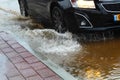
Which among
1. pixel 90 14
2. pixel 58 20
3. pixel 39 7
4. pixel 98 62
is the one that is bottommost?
pixel 98 62

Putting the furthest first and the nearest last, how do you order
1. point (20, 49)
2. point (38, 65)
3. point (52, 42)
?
point (52, 42), point (20, 49), point (38, 65)

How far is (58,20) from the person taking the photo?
8.04m

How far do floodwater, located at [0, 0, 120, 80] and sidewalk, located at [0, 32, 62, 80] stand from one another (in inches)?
9.7

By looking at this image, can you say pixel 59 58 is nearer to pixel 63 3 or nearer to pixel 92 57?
pixel 92 57

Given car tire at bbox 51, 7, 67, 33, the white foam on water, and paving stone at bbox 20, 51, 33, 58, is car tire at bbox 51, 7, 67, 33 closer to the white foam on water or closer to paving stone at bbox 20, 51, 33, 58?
the white foam on water

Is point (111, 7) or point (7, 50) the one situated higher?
point (111, 7)

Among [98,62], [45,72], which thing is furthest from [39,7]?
[45,72]

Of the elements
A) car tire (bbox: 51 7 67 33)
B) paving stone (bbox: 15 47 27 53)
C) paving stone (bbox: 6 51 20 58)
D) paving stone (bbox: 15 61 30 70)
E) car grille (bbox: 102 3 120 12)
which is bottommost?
paving stone (bbox: 6 51 20 58)

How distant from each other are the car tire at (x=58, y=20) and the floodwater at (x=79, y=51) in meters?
0.12

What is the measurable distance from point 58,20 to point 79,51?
1.21 metres

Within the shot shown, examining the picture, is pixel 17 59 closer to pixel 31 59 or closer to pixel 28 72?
pixel 31 59

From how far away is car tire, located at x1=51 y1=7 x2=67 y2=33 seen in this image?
7.81 metres

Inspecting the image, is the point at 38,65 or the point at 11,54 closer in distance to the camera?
the point at 38,65

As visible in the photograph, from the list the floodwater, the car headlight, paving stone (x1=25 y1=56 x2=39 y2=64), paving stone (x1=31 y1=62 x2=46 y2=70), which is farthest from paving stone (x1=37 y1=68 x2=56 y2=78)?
the car headlight
